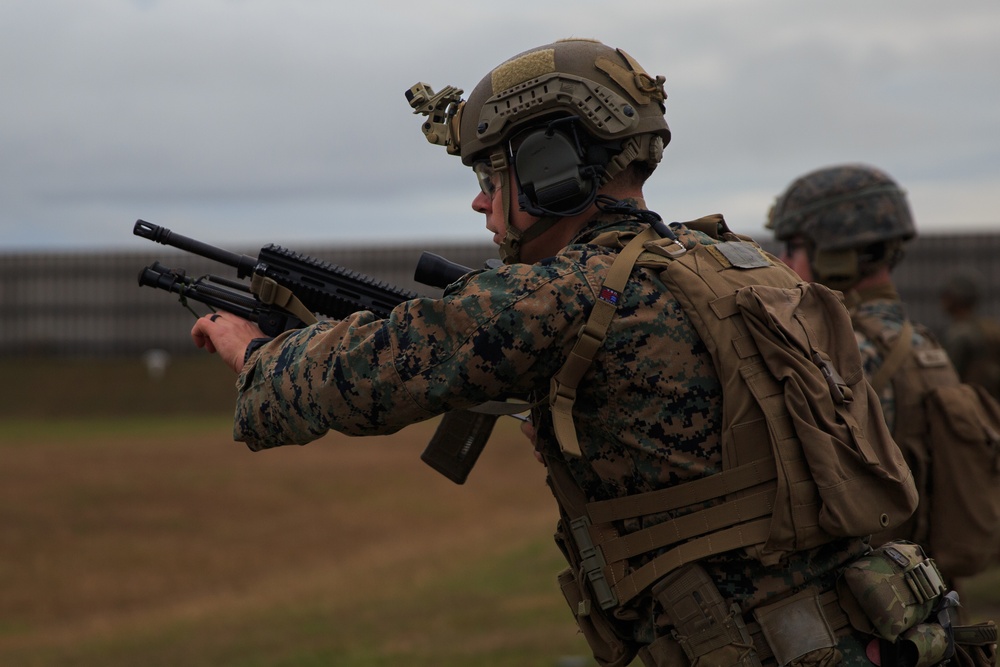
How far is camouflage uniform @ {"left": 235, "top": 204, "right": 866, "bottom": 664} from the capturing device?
282cm

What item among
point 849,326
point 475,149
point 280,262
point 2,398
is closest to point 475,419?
point 280,262

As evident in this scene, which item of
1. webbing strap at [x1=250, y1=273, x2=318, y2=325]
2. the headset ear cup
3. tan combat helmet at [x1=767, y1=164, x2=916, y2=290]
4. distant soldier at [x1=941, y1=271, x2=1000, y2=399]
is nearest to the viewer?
the headset ear cup

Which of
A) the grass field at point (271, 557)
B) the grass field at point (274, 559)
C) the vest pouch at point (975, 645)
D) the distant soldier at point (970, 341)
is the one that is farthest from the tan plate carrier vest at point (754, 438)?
the distant soldier at point (970, 341)

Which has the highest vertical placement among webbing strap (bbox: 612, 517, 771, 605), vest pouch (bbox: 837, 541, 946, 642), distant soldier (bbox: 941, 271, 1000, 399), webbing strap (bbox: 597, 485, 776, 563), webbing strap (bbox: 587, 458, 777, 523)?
distant soldier (bbox: 941, 271, 1000, 399)

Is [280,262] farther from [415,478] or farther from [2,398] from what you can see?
[2,398]

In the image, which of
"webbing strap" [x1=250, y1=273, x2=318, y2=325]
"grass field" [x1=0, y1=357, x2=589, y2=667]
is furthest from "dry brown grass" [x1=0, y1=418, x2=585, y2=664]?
"webbing strap" [x1=250, y1=273, x2=318, y2=325]

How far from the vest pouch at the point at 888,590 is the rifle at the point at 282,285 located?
121 centimetres

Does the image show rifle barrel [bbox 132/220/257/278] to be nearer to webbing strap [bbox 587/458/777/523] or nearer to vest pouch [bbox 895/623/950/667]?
webbing strap [bbox 587/458/777/523]

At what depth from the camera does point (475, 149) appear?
3.25m

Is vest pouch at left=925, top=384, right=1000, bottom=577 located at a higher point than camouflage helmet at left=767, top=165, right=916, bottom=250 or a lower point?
lower

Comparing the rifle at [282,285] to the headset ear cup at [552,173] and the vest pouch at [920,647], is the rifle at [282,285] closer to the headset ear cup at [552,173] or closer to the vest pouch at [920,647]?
the headset ear cup at [552,173]

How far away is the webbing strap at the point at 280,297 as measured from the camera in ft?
11.8

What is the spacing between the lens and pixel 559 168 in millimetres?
3082

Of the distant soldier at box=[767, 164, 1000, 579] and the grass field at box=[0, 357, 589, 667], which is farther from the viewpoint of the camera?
the grass field at box=[0, 357, 589, 667]
